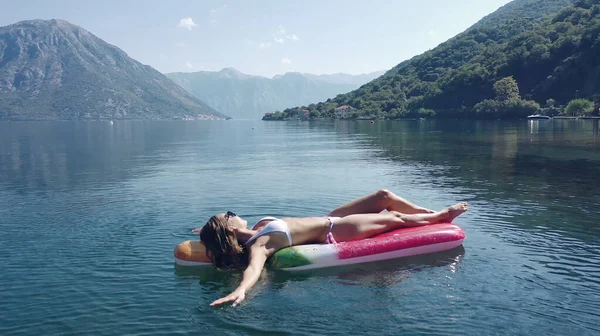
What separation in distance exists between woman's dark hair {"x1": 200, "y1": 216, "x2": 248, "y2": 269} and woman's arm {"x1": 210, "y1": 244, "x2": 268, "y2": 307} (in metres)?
0.48

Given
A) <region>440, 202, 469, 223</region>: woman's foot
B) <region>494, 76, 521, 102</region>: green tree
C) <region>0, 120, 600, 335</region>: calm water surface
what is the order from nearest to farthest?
<region>0, 120, 600, 335</region>: calm water surface, <region>440, 202, 469, 223</region>: woman's foot, <region>494, 76, 521, 102</region>: green tree

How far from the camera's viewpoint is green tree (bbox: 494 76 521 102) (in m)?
142

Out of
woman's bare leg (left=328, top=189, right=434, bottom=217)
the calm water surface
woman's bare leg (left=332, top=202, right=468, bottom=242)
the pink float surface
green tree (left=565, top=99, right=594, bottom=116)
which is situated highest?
green tree (left=565, top=99, right=594, bottom=116)

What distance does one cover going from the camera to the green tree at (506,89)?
141750 mm

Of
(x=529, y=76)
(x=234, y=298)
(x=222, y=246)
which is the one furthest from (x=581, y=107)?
(x=234, y=298)

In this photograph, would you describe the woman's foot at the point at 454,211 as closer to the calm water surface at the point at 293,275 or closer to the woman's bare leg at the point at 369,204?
the calm water surface at the point at 293,275

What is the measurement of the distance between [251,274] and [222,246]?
1461 mm

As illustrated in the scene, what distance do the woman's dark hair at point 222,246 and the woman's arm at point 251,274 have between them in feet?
1.59

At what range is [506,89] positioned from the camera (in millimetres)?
142125

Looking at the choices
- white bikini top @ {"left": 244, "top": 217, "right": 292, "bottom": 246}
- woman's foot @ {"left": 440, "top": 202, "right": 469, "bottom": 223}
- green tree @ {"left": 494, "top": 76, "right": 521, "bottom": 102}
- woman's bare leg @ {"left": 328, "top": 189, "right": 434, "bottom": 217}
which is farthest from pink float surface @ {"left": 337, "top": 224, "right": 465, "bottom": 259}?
green tree @ {"left": 494, "top": 76, "right": 521, "bottom": 102}

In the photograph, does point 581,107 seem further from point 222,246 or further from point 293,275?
point 222,246

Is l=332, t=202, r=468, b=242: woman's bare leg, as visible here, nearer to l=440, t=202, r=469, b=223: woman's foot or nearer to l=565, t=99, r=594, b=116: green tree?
l=440, t=202, r=469, b=223: woman's foot

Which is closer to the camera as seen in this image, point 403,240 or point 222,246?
point 222,246

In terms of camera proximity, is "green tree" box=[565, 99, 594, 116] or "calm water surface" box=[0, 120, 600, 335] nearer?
"calm water surface" box=[0, 120, 600, 335]
